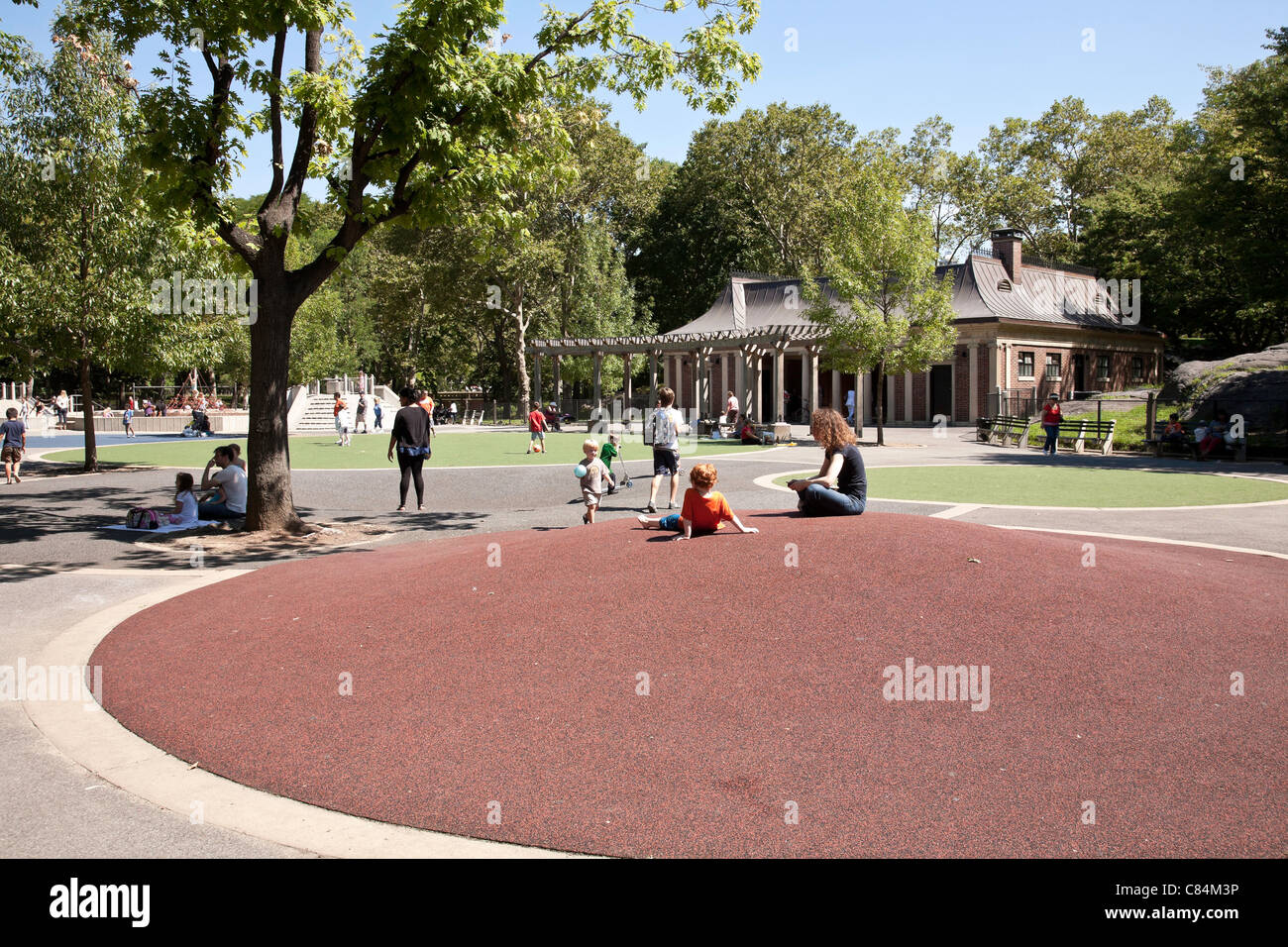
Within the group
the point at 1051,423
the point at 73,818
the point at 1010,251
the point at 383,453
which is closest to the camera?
the point at 73,818

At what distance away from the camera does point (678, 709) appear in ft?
18.4

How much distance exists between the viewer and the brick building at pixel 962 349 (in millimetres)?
44469

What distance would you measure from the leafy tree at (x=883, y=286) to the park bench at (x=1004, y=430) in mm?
3222

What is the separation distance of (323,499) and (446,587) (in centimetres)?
1130

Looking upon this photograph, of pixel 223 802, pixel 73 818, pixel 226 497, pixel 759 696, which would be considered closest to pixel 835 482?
pixel 759 696

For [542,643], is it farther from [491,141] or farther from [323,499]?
[323,499]

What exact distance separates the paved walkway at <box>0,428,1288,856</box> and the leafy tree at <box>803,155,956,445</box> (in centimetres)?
634

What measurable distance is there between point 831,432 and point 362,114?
26.1 ft

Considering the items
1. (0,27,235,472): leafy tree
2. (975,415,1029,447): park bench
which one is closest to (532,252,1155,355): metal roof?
(975,415,1029,447): park bench

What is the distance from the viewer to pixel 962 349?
46094mm

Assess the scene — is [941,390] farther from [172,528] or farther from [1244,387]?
[172,528]

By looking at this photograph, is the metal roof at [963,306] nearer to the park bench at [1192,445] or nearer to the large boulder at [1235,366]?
the large boulder at [1235,366]

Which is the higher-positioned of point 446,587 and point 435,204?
point 435,204
